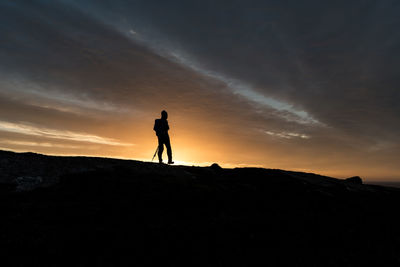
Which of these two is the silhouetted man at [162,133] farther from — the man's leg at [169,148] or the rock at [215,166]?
the rock at [215,166]

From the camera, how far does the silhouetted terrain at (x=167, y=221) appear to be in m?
6.88

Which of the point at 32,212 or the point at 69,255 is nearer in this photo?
the point at 69,255

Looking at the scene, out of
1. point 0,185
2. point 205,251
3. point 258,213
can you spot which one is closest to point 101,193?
point 0,185

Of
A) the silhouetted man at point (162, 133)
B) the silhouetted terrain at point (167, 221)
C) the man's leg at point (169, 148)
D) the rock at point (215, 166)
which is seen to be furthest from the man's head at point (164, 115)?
the silhouetted terrain at point (167, 221)

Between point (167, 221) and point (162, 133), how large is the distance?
1269 cm

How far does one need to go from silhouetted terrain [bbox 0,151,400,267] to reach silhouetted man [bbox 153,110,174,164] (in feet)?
16.6

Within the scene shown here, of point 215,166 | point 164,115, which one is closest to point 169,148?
point 164,115

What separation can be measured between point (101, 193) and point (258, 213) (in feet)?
24.2

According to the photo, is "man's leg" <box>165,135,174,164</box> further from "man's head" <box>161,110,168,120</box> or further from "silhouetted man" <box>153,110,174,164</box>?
"man's head" <box>161,110,168,120</box>

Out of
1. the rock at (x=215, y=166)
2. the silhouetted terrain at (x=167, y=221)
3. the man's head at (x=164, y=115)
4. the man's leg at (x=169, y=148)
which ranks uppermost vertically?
the man's head at (x=164, y=115)

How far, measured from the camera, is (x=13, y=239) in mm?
6812

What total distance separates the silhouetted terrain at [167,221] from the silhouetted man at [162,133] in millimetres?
5066

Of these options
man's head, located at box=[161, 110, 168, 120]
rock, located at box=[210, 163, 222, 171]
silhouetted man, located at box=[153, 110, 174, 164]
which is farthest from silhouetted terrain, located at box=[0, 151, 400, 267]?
man's head, located at box=[161, 110, 168, 120]

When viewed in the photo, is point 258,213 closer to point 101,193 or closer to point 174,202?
point 174,202
